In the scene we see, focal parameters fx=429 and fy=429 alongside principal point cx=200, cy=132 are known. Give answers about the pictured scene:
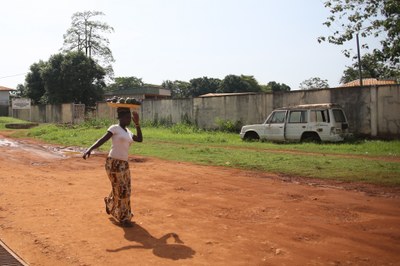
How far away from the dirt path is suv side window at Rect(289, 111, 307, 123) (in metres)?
7.96

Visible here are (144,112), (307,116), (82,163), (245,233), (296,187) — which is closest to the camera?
(245,233)

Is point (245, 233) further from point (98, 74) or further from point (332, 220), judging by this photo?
point (98, 74)

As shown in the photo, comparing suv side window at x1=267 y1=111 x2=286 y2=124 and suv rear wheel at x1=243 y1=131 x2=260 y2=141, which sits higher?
suv side window at x1=267 y1=111 x2=286 y2=124

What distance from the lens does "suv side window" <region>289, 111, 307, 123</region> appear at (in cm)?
1728

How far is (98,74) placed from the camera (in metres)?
44.8

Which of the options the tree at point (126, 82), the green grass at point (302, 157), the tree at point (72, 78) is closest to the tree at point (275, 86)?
the tree at point (126, 82)

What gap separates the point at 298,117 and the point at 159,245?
13309mm

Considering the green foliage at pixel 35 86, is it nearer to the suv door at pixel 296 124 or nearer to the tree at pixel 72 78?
the tree at pixel 72 78

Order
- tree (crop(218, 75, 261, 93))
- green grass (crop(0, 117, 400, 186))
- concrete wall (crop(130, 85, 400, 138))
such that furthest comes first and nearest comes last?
1. tree (crop(218, 75, 261, 93))
2. concrete wall (crop(130, 85, 400, 138))
3. green grass (crop(0, 117, 400, 186))

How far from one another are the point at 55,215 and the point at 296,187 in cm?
468

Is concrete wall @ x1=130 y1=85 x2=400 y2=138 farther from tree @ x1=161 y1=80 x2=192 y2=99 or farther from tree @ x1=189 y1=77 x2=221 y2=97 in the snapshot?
tree @ x1=161 y1=80 x2=192 y2=99

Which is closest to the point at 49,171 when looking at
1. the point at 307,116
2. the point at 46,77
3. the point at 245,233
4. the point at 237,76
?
the point at 245,233

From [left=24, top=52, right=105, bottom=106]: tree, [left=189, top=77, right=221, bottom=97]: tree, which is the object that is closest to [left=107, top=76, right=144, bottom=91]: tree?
[left=189, top=77, right=221, bottom=97]: tree

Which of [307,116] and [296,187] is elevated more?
[307,116]
